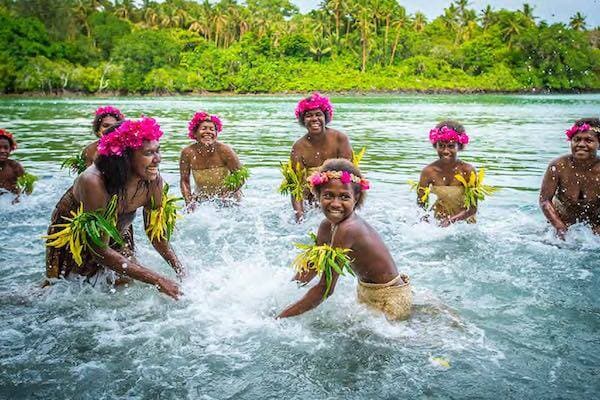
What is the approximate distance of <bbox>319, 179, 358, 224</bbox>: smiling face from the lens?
374cm

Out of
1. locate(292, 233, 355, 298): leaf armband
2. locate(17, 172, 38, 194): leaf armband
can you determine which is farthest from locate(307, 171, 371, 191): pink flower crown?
locate(17, 172, 38, 194): leaf armband

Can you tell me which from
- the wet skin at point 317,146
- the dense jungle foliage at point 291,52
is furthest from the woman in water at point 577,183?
the dense jungle foliage at point 291,52

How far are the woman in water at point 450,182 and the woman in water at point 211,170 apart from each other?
2.79 m

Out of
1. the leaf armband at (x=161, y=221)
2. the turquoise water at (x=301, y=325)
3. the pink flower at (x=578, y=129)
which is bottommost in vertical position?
the turquoise water at (x=301, y=325)

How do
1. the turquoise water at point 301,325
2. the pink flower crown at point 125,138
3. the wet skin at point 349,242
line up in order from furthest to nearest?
the pink flower crown at point 125,138, the wet skin at point 349,242, the turquoise water at point 301,325

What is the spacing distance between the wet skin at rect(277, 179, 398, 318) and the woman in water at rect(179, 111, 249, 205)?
434 cm

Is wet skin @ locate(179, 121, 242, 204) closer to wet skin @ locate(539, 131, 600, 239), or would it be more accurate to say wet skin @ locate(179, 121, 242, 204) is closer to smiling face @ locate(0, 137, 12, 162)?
smiling face @ locate(0, 137, 12, 162)

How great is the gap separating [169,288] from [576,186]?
15.9ft

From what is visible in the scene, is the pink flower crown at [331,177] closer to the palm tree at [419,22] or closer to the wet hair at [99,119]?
the wet hair at [99,119]

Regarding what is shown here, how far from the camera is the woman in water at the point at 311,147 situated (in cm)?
725

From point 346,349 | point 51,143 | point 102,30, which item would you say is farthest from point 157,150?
point 102,30

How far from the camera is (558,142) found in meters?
15.4

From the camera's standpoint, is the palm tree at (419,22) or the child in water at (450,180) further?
the palm tree at (419,22)

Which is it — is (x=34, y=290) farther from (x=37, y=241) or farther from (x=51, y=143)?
(x=51, y=143)
